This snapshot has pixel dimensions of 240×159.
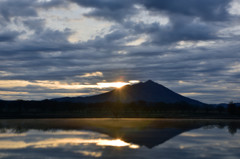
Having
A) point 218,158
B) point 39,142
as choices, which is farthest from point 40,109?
point 218,158

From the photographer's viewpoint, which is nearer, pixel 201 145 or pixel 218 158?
pixel 218 158

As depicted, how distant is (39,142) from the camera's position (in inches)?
1422

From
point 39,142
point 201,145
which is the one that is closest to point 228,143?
point 201,145

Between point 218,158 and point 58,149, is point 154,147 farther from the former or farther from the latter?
point 58,149

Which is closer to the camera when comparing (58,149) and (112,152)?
(112,152)

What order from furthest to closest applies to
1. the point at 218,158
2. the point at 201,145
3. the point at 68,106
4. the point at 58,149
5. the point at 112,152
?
the point at 68,106 → the point at 201,145 → the point at 58,149 → the point at 112,152 → the point at 218,158

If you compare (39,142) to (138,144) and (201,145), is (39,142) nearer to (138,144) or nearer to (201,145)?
(138,144)

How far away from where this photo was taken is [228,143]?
3641 centimetres

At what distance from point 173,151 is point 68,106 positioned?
157 m

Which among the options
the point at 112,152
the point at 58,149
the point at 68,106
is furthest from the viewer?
the point at 68,106

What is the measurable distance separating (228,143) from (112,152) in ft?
54.5

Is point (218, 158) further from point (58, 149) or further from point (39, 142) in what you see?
point (39, 142)

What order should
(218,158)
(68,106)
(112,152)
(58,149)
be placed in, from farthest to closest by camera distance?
(68,106) → (58,149) → (112,152) → (218,158)

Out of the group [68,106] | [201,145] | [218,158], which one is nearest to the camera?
[218,158]
